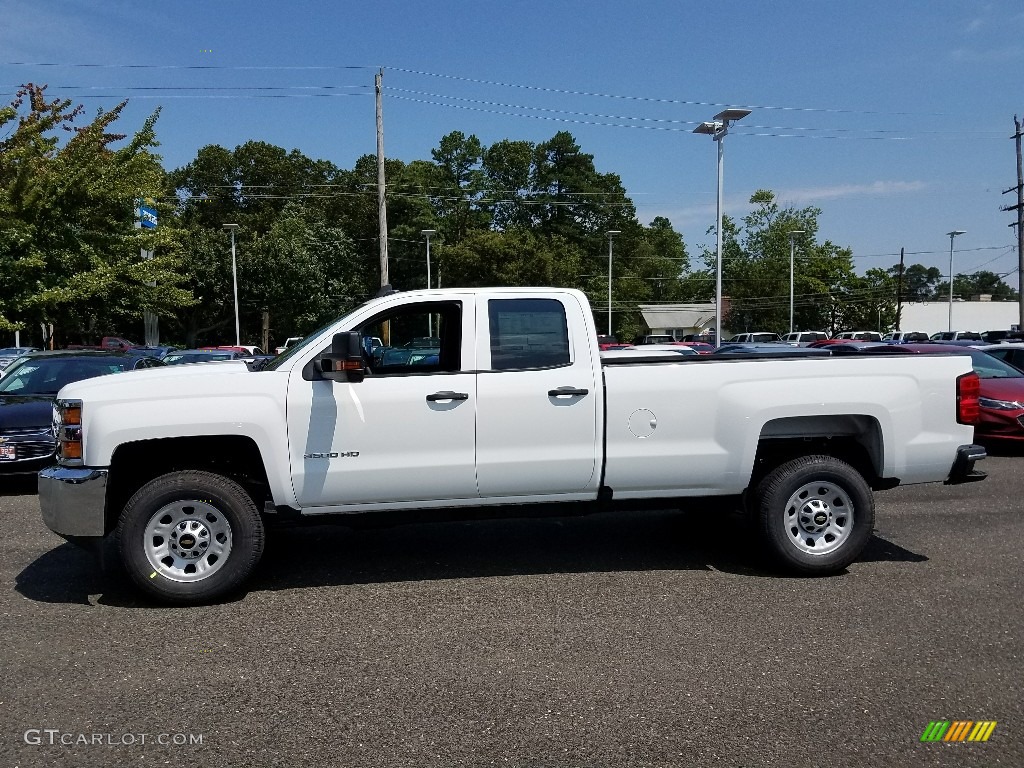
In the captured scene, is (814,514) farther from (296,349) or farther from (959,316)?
(959,316)

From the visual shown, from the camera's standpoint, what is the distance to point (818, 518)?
6.20 metres

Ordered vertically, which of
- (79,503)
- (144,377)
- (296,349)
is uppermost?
(296,349)

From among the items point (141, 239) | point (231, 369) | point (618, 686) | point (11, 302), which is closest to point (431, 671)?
point (618, 686)

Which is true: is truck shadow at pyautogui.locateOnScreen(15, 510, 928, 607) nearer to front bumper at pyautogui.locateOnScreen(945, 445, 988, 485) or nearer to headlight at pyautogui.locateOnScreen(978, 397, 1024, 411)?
front bumper at pyautogui.locateOnScreen(945, 445, 988, 485)

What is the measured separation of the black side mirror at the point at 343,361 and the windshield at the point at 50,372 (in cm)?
670

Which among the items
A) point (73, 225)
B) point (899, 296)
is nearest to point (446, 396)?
point (73, 225)

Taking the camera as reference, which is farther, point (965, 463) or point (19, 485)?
point (19, 485)

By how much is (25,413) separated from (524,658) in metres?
7.66

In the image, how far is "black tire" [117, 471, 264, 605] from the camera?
556cm

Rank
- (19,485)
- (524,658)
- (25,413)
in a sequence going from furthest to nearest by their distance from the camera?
(19,485), (25,413), (524,658)

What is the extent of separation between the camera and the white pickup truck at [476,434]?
5598mm

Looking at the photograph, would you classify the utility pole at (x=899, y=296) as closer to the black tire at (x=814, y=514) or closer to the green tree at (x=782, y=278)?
the green tree at (x=782, y=278)

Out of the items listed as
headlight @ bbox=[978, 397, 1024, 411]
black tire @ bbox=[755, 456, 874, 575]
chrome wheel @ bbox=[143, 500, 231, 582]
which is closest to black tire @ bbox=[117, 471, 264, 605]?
chrome wheel @ bbox=[143, 500, 231, 582]

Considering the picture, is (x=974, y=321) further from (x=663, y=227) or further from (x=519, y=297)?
(x=519, y=297)
